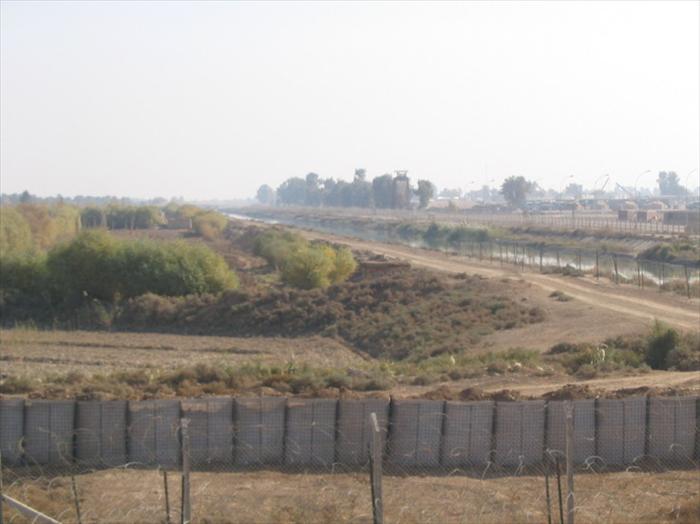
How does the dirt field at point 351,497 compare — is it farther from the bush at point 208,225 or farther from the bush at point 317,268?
the bush at point 208,225

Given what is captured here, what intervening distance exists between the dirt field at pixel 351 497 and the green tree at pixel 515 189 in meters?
143

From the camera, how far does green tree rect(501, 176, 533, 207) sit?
155000mm

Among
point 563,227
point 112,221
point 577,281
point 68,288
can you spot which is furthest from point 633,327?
point 112,221

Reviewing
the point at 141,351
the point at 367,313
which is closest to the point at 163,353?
the point at 141,351

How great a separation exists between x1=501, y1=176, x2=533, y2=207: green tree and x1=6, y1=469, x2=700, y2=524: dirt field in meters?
143

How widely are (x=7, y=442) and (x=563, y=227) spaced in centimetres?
8507

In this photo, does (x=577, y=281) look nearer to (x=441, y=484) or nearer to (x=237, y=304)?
(x=237, y=304)

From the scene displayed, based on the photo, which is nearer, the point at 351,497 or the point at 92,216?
the point at 351,497

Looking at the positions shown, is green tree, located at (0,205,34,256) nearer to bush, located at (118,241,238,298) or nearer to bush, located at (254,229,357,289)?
bush, located at (118,241,238,298)

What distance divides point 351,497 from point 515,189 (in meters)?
147

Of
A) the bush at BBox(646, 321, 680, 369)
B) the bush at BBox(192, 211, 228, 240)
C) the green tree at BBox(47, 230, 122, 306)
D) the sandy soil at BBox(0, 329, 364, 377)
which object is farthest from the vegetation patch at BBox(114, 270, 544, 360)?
the bush at BBox(192, 211, 228, 240)

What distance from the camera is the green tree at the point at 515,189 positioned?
15500cm

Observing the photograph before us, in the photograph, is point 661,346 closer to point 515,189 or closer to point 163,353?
point 163,353

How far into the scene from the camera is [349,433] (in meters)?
13.9
